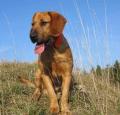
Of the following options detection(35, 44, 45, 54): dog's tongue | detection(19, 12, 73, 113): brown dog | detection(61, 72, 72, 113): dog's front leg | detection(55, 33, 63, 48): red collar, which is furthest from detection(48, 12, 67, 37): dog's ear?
detection(61, 72, 72, 113): dog's front leg

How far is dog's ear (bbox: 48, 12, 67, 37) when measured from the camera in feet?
21.3

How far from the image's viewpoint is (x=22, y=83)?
8086 mm

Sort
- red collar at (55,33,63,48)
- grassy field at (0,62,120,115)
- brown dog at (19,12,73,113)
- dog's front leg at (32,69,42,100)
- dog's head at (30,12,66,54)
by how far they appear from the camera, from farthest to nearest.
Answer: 1. dog's front leg at (32,69,42,100)
2. red collar at (55,33,63,48)
3. brown dog at (19,12,73,113)
4. dog's head at (30,12,66,54)
5. grassy field at (0,62,120,115)

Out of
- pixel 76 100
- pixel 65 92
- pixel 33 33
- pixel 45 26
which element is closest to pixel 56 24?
pixel 45 26

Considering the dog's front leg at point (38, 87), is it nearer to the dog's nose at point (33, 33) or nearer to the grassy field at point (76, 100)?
the grassy field at point (76, 100)

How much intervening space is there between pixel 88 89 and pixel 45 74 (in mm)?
876

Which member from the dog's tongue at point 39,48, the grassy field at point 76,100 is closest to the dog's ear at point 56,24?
the dog's tongue at point 39,48

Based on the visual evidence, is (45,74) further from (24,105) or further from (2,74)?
(2,74)

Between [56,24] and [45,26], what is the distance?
0.17 metres

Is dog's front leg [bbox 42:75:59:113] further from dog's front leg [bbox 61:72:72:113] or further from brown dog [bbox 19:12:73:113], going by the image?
dog's front leg [bbox 61:72:72:113]

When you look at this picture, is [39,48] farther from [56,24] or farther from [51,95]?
[51,95]

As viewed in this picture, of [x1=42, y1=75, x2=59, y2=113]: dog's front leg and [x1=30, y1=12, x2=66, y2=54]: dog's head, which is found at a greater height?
[x1=30, y1=12, x2=66, y2=54]: dog's head

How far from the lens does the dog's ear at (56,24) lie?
255 inches

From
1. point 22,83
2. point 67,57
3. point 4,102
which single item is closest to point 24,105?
point 4,102
